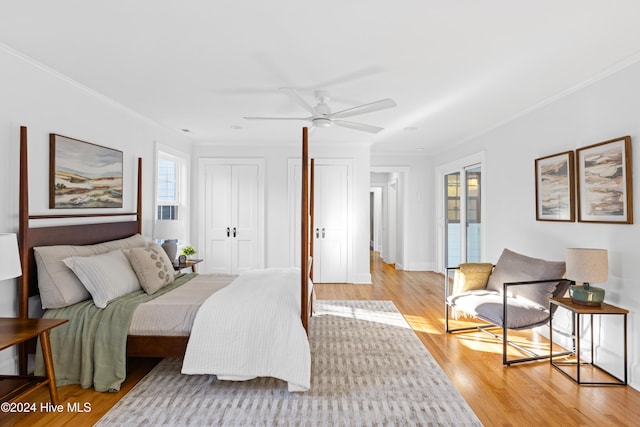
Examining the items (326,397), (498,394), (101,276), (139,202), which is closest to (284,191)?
(139,202)

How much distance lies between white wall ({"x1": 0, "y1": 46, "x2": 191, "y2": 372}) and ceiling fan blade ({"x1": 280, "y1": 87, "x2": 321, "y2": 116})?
1.92 m

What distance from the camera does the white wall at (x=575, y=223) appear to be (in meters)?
2.73

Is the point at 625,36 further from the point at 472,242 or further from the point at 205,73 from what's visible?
the point at 472,242

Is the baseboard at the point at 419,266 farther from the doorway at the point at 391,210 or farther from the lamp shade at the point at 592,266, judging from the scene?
the lamp shade at the point at 592,266

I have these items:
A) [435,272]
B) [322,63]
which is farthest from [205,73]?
[435,272]

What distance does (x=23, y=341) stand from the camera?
213 centimetres

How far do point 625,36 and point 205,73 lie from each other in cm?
302

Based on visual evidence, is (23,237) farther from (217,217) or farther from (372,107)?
(217,217)

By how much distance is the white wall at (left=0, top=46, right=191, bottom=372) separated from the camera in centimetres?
259

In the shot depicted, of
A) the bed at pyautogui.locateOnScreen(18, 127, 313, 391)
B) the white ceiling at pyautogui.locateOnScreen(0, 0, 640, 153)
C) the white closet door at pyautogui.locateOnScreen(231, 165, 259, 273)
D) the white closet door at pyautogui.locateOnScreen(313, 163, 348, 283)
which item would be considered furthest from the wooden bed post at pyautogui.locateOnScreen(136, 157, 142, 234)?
the white closet door at pyautogui.locateOnScreen(313, 163, 348, 283)

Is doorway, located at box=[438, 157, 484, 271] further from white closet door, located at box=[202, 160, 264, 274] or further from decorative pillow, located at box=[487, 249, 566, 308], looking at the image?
white closet door, located at box=[202, 160, 264, 274]

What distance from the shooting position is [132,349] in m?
2.63

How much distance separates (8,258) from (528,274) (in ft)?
13.0

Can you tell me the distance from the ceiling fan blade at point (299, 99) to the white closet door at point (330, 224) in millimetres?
2692
